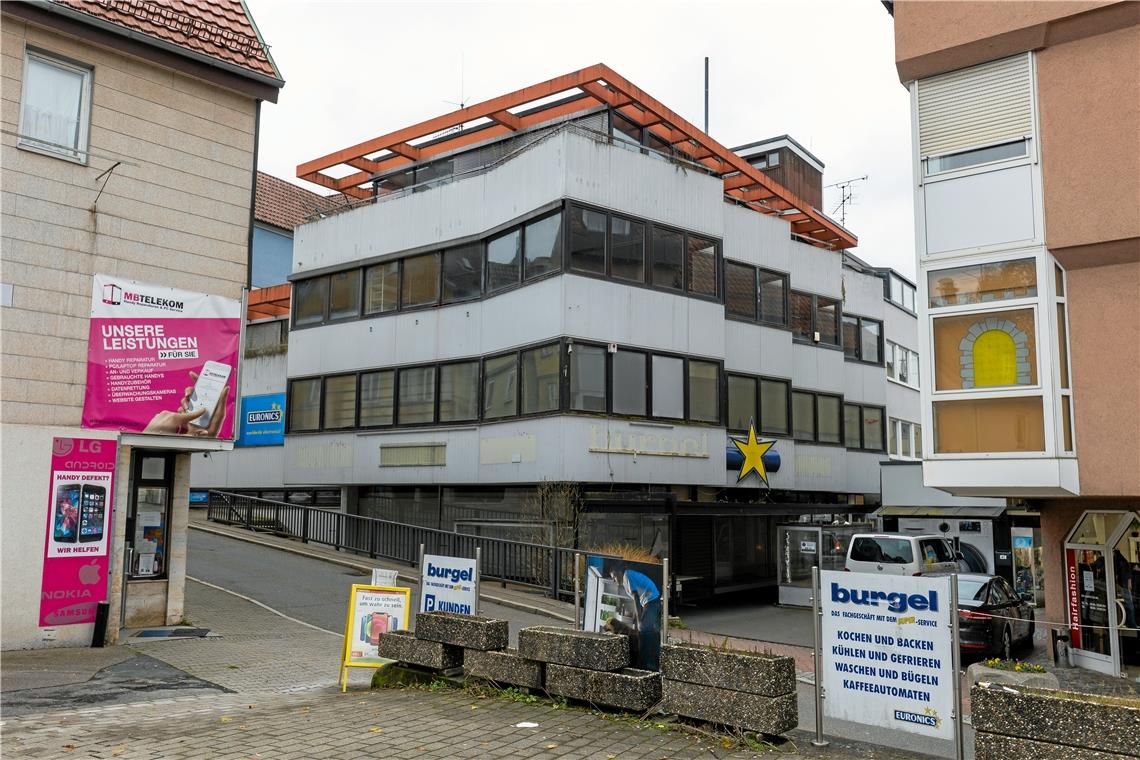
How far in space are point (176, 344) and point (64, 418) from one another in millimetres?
2067

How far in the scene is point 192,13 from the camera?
601 inches

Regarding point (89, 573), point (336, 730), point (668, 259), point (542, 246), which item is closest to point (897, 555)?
point (668, 259)

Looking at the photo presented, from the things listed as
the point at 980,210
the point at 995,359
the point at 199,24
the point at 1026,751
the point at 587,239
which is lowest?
the point at 1026,751

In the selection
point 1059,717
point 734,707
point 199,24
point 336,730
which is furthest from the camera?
point 199,24

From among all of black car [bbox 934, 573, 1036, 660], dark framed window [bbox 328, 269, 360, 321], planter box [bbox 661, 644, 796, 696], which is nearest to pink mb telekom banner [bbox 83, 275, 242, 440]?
planter box [bbox 661, 644, 796, 696]

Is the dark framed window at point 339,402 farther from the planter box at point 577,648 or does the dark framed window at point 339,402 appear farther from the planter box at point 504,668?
the planter box at point 577,648

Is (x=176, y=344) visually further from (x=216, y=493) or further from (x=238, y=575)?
(x=216, y=493)

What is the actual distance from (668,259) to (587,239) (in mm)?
2618

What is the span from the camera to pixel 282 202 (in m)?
38.6

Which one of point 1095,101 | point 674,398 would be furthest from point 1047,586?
point 674,398

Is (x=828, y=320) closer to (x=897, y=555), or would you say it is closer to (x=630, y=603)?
(x=897, y=555)

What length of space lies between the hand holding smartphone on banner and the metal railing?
22.6 feet

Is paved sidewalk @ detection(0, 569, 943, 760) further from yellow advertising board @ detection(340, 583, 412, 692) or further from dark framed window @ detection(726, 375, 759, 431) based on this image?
dark framed window @ detection(726, 375, 759, 431)

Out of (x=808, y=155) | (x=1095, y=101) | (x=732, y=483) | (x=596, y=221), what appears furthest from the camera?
(x=808, y=155)
